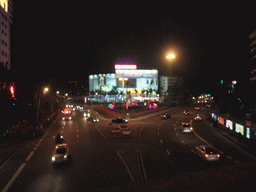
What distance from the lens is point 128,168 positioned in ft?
53.5

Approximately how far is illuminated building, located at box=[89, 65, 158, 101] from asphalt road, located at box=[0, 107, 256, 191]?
109234 mm

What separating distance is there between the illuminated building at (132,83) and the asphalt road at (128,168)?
10923cm

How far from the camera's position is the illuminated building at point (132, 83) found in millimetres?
135250

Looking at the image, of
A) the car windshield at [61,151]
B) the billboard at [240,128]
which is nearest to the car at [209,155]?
the car windshield at [61,151]

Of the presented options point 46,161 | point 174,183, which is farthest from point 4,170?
point 174,183

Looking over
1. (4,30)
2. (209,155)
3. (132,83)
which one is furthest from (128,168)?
(132,83)

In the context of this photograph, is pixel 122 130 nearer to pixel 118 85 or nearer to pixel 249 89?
pixel 249 89

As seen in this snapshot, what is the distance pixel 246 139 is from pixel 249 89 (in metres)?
15.2

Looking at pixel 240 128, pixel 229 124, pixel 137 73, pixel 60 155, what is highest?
pixel 137 73

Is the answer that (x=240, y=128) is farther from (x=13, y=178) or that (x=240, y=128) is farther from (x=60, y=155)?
(x=13, y=178)

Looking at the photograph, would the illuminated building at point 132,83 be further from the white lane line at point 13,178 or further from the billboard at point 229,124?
the white lane line at point 13,178

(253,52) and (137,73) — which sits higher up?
(137,73)

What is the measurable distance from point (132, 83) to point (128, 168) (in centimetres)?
12406

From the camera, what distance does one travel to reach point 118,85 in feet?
465
